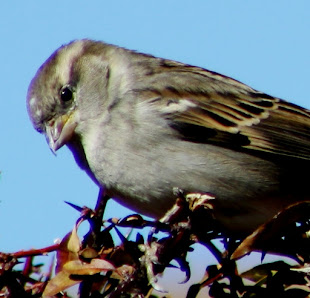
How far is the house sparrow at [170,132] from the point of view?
3213 mm

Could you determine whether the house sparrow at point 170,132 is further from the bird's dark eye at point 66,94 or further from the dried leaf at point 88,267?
the dried leaf at point 88,267

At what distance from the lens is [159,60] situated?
4250 mm

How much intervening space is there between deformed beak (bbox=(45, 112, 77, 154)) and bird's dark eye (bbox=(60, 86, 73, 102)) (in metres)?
0.12

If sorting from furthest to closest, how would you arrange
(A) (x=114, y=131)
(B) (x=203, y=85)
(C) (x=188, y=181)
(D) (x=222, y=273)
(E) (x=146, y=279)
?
(B) (x=203, y=85) < (A) (x=114, y=131) < (C) (x=188, y=181) < (D) (x=222, y=273) < (E) (x=146, y=279)

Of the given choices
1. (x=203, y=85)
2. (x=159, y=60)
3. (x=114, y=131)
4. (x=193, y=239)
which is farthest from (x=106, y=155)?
(x=193, y=239)

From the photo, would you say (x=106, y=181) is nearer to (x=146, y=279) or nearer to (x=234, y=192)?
(x=234, y=192)

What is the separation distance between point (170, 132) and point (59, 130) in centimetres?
61

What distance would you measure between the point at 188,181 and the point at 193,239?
5.01ft

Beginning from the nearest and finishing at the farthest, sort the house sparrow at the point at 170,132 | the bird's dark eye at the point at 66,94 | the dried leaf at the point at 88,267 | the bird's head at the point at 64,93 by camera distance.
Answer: the dried leaf at the point at 88,267 → the house sparrow at the point at 170,132 → the bird's head at the point at 64,93 → the bird's dark eye at the point at 66,94

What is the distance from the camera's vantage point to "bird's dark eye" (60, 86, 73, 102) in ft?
12.7

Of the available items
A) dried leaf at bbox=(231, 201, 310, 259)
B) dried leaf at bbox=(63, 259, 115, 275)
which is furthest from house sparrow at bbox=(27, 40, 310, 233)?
dried leaf at bbox=(63, 259, 115, 275)

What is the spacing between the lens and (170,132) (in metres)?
3.53

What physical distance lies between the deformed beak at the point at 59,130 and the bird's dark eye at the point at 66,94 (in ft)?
0.38

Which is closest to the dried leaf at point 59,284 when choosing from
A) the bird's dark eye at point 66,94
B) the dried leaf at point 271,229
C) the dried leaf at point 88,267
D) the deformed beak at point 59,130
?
the dried leaf at point 88,267
